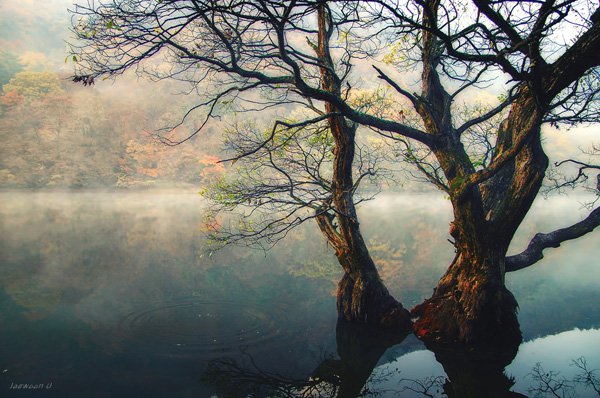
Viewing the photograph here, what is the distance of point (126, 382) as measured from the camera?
6.77 metres

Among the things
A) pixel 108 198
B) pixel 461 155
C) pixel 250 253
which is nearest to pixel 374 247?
pixel 250 253

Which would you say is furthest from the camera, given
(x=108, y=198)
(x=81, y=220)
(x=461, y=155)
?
(x=108, y=198)

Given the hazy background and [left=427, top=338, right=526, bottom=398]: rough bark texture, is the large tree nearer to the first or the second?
[left=427, top=338, right=526, bottom=398]: rough bark texture

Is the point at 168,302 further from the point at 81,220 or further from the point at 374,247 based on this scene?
the point at 81,220

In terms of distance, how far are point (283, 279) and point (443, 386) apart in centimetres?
892

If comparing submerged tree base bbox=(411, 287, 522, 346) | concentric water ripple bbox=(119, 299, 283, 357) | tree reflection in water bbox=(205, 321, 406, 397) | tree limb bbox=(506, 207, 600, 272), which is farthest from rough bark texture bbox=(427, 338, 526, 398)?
concentric water ripple bbox=(119, 299, 283, 357)

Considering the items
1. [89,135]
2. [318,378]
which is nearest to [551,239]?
[318,378]

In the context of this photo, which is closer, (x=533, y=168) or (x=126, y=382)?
(x=126, y=382)

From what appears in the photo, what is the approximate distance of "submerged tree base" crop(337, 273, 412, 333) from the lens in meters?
9.30

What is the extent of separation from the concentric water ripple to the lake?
0.16 ft

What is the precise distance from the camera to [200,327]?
30.8ft

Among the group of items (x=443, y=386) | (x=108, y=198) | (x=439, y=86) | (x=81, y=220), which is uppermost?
(x=108, y=198)

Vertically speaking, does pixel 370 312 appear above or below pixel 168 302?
below

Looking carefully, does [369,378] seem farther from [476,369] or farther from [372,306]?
[372,306]
